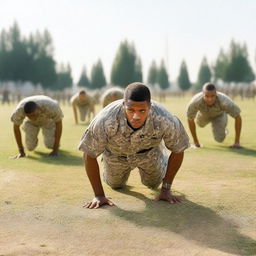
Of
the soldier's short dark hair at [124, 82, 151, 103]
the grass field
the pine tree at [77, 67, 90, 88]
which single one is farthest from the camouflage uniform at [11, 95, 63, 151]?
the pine tree at [77, 67, 90, 88]

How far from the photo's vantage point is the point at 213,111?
9523 millimetres

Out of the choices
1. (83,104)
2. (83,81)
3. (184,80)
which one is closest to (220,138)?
(83,104)

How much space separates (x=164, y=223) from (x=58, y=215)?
3.62 ft

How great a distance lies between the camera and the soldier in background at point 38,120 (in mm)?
7711

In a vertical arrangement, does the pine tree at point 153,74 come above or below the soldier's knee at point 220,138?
below

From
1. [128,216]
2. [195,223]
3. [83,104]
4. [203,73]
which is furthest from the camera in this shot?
[203,73]

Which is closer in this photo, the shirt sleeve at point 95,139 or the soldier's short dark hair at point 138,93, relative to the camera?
the soldier's short dark hair at point 138,93

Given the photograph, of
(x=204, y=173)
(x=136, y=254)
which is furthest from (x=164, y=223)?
(x=204, y=173)

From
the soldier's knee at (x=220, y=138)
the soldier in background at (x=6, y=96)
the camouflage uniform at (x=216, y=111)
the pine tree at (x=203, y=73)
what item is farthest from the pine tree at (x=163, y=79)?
the soldier's knee at (x=220, y=138)

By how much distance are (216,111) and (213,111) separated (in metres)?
0.07

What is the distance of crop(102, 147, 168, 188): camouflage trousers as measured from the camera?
16.3 ft

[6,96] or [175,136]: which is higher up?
[175,136]

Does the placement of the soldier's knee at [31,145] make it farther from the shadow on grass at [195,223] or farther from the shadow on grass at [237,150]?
the shadow on grass at [195,223]

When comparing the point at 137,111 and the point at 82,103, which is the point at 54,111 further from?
the point at 82,103
